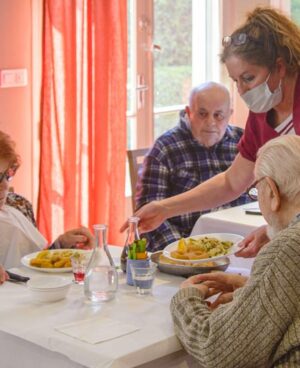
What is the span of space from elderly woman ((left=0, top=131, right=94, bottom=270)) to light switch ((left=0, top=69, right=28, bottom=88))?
5.16 feet

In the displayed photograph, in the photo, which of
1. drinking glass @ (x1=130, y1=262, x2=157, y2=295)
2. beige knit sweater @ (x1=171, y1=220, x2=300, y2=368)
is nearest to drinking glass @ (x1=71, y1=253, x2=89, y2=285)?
drinking glass @ (x1=130, y1=262, x2=157, y2=295)

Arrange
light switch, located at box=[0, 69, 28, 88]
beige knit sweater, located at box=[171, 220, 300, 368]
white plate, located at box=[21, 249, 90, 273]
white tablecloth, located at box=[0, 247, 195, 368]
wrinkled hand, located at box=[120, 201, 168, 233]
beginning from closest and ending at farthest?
1. beige knit sweater, located at box=[171, 220, 300, 368]
2. white tablecloth, located at box=[0, 247, 195, 368]
3. white plate, located at box=[21, 249, 90, 273]
4. wrinkled hand, located at box=[120, 201, 168, 233]
5. light switch, located at box=[0, 69, 28, 88]

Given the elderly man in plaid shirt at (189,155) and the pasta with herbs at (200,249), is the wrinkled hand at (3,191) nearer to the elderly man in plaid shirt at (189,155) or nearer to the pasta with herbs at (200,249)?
the pasta with herbs at (200,249)

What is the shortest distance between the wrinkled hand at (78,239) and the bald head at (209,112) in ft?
3.90

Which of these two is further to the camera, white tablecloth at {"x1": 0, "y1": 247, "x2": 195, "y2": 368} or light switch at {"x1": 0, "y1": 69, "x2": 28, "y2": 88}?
light switch at {"x1": 0, "y1": 69, "x2": 28, "y2": 88}

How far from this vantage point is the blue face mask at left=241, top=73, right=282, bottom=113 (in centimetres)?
251

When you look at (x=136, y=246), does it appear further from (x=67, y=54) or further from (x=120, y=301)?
(x=67, y=54)

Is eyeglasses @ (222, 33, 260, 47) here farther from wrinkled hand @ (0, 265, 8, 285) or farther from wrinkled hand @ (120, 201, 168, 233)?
wrinkled hand @ (0, 265, 8, 285)

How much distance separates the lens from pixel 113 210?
480 cm

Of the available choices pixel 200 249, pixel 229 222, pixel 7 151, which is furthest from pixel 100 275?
pixel 229 222

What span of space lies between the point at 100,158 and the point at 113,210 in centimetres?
32

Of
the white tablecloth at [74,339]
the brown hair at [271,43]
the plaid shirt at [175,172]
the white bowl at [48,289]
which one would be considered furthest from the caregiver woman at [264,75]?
the plaid shirt at [175,172]

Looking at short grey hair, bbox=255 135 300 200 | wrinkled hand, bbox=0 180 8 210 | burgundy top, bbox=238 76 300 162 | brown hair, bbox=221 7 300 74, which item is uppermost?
brown hair, bbox=221 7 300 74

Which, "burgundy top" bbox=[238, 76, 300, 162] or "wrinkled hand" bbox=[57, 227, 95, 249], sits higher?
"burgundy top" bbox=[238, 76, 300, 162]
